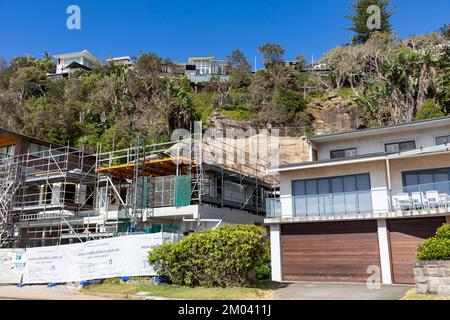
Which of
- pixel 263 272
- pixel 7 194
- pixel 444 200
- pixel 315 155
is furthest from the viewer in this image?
pixel 7 194

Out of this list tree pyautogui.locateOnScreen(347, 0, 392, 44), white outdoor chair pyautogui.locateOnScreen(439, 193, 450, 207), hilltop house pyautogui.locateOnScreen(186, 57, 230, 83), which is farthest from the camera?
hilltop house pyautogui.locateOnScreen(186, 57, 230, 83)

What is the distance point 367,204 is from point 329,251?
284 centimetres

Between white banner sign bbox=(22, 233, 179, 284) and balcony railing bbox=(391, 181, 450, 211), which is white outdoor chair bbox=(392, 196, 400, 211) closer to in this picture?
balcony railing bbox=(391, 181, 450, 211)

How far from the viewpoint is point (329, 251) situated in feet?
64.9

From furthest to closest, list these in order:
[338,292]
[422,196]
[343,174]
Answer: [343,174] < [422,196] < [338,292]

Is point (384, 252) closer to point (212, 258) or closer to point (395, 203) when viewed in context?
point (395, 203)

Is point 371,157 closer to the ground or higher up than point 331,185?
higher up

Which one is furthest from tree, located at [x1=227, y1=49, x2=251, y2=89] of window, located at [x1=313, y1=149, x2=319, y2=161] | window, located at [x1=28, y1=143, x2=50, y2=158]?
window, located at [x1=313, y1=149, x2=319, y2=161]

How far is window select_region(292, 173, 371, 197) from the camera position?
20141 millimetres

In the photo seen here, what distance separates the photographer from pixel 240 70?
59062mm

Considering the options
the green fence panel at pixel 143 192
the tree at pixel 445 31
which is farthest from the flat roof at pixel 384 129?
the tree at pixel 445 31

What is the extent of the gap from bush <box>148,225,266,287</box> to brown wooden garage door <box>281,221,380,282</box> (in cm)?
476

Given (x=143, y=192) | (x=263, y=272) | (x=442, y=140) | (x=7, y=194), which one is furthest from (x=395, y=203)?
(x=7, y=194)

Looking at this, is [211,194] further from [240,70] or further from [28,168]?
[240,70]
